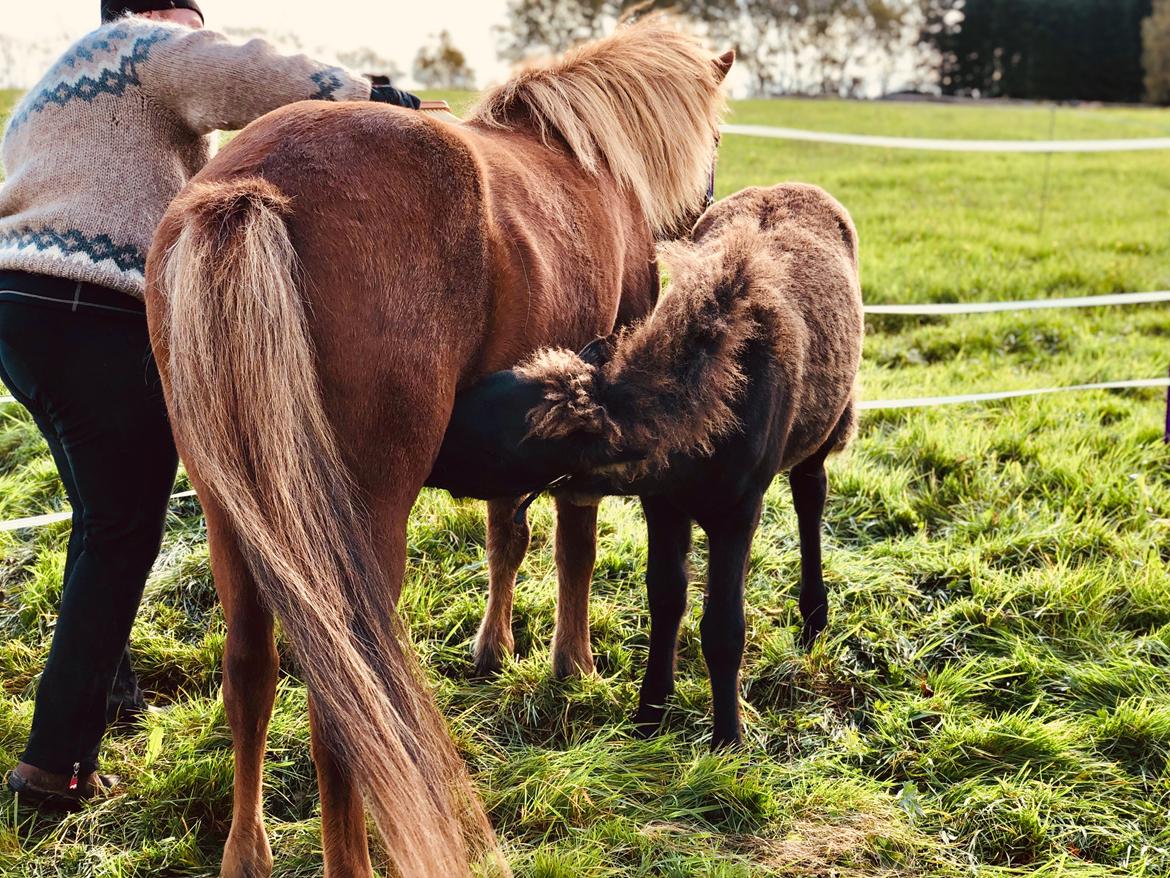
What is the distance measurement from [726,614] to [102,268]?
1972 millimetres

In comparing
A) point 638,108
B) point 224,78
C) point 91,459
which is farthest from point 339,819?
point 638,108

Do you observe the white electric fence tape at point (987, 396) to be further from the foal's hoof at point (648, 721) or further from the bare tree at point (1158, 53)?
the bare tree at point (1158, 53)

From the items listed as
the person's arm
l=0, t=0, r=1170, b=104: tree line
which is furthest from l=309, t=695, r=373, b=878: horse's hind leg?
l=0, t=0, r=1170, b=104: tree line

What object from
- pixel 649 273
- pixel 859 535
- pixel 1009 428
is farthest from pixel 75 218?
pixel 1009 428

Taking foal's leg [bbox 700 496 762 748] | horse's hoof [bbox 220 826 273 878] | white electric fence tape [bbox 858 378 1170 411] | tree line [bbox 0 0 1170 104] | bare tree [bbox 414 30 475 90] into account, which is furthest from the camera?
tree line [bbox 0 0 1170 104]

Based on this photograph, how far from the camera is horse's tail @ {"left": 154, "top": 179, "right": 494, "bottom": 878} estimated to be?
189cm

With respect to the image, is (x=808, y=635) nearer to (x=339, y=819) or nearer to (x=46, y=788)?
(x=339, y=819)

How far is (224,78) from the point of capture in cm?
234

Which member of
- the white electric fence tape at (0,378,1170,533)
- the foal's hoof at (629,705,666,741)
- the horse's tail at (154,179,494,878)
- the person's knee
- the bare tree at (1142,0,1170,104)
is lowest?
the foal's hoof at (629,705,666,741)

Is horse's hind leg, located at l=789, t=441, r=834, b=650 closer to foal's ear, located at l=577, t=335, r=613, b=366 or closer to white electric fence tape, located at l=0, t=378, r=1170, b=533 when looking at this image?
foal's ear, located at l=577, t=335, r=613, b=366

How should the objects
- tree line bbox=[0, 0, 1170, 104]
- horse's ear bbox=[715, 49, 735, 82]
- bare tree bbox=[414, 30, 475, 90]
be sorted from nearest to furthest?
horse's ear bbox=[715, 49, 735, 82], bare tree bbox=[414, 30, 475, 90], tree line bbox=[0, 0, 1170, 104]

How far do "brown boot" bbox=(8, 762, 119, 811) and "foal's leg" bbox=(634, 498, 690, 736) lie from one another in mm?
1647

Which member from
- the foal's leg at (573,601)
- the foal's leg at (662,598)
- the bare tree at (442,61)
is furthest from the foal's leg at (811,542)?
the bare tree at (442,61)

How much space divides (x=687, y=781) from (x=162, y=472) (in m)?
1.72
